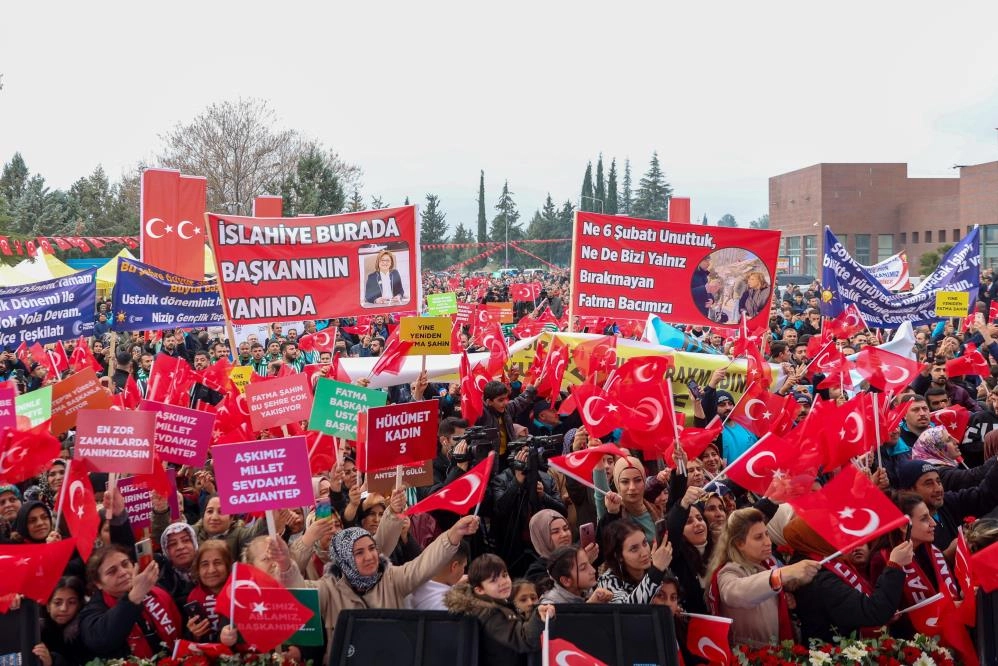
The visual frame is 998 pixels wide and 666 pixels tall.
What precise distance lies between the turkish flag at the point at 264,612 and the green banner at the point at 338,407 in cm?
201

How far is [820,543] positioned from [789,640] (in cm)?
77

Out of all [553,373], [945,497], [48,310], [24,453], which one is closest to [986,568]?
[945,497]

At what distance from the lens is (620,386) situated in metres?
7.98

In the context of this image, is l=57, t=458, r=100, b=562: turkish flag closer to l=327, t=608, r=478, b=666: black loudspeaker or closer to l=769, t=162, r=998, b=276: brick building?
l=327, t=608, r=478, b=666: black loudspeaker

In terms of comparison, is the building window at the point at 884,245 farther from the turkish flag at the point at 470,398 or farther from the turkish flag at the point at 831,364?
the turkish flag at the point at 470,398

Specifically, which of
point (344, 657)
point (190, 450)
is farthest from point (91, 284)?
point (344, 657)

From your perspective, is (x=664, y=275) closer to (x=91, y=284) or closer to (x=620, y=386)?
(x=620, y=386)

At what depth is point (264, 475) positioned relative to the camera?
547cm

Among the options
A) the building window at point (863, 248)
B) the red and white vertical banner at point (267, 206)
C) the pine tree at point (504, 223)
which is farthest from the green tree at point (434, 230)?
the red and white vertical banner at point (267, 206)

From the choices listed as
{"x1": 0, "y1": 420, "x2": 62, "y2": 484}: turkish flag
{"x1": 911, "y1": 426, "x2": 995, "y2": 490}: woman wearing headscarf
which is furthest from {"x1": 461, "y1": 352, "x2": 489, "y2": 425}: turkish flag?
{"x1": 0, "y1": 420, "x2": 62, "y2": 484}: turkish flag

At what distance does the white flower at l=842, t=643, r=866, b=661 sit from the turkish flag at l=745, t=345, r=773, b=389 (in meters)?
5.02

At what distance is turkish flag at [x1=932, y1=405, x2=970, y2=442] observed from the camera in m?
8.63

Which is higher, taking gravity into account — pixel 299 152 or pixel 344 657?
pixel 299 152

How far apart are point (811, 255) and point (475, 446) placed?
74775 millimetres
